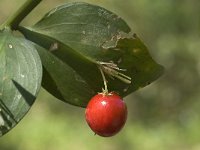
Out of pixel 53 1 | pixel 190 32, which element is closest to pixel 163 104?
pixel 190 32

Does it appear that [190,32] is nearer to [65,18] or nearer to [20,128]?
[20,128]

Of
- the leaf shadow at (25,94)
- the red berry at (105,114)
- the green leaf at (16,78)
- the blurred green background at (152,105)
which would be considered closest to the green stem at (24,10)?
the green leaf at (16,78)

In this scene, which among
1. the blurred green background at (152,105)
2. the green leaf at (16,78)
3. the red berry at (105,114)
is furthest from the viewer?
the blurred green background at (152,105)

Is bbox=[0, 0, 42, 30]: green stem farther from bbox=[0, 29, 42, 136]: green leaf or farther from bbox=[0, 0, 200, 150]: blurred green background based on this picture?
bbox=[0, 0, 200, 150]: blurred green background

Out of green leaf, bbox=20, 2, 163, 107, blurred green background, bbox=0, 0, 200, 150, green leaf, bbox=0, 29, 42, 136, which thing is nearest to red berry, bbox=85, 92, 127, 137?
green leaf, bbox=20, 2, 163, 107

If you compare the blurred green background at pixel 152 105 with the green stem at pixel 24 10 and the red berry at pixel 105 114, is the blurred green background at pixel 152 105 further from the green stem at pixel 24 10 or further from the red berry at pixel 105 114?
the green stem at pixel 24 10

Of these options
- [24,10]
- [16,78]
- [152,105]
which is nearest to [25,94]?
[16,78]

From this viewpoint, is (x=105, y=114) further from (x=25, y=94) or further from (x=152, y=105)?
(x=152, y=105)
